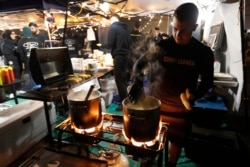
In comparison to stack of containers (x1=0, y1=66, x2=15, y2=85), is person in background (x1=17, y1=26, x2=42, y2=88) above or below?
above


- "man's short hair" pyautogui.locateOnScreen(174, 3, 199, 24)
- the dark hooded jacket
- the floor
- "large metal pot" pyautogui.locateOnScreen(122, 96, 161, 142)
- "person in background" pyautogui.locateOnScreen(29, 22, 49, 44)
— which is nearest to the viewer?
"large metal pot" pyautogui.locateOnScreen(122, 96, 161, 142)

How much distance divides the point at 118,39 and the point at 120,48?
7.6 inches

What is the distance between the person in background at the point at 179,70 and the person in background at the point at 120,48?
2.15 meters

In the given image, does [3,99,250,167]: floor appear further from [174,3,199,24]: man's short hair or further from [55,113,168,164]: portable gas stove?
[174,3,199,24]: man's short hair

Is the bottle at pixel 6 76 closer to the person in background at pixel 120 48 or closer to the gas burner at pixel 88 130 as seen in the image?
the person in background at pixel 120 48

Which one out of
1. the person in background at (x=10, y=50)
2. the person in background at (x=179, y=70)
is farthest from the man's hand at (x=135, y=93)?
the person in background at (x=10, y=50)

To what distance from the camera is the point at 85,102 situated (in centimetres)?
104

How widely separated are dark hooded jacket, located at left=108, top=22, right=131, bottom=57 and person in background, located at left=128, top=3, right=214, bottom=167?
215cm

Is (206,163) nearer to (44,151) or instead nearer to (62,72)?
(44,151)

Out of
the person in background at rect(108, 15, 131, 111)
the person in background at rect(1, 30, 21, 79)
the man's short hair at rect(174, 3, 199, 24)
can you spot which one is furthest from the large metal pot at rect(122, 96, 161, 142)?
the person in background at rect(1, 30, 21, 79)

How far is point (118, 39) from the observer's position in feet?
12.7

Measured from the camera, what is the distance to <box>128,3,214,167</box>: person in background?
145 cm

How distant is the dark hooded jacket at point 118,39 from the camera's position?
12.6 ft

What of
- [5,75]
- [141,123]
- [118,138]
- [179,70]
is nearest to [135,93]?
[141,123]
